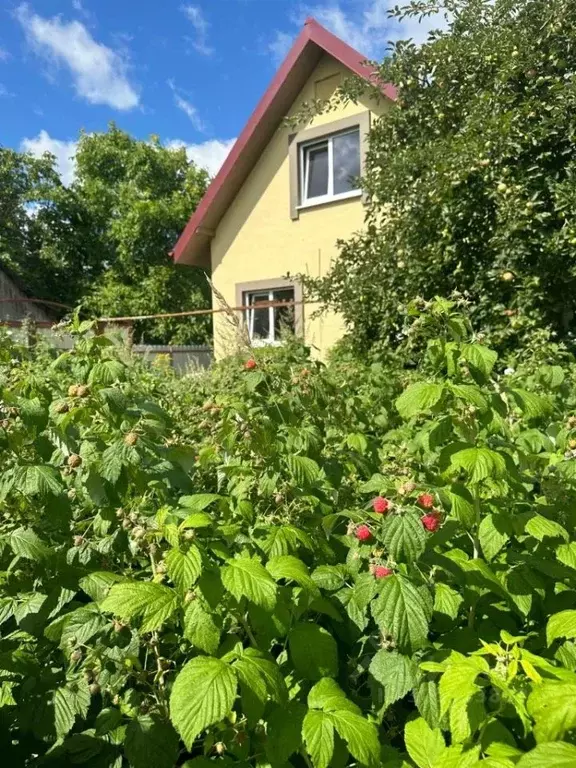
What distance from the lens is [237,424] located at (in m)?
2.02

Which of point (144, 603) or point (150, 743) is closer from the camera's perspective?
point (144, 603)

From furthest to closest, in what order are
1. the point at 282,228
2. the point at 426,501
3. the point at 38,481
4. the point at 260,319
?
the point at 260,319 → the point at 282,228 → the point at 38,481 → the point at 426,501

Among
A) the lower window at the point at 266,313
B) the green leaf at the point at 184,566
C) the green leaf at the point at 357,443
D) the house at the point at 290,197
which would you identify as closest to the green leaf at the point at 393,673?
the green leaf at the point at 184,566

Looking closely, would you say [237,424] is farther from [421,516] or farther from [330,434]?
[330,434]

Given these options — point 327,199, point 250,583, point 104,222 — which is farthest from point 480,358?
point 104,222

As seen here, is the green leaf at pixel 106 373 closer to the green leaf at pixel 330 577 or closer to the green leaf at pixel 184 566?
the green leaf at pixel 184 566

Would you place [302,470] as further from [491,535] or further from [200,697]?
[200,697]

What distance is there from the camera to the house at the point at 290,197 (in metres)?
9.44

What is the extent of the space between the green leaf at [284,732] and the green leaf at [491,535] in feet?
2.26

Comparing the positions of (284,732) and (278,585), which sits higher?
(278,585)

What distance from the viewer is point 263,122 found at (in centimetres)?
1033

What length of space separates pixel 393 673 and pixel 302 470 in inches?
26.1

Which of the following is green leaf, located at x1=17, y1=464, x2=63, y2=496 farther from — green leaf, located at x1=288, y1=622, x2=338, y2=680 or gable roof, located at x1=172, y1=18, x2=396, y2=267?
gable roof, located at x1=172, y1=18, x2=396, y2=267

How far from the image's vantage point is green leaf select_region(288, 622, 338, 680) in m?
1.42
